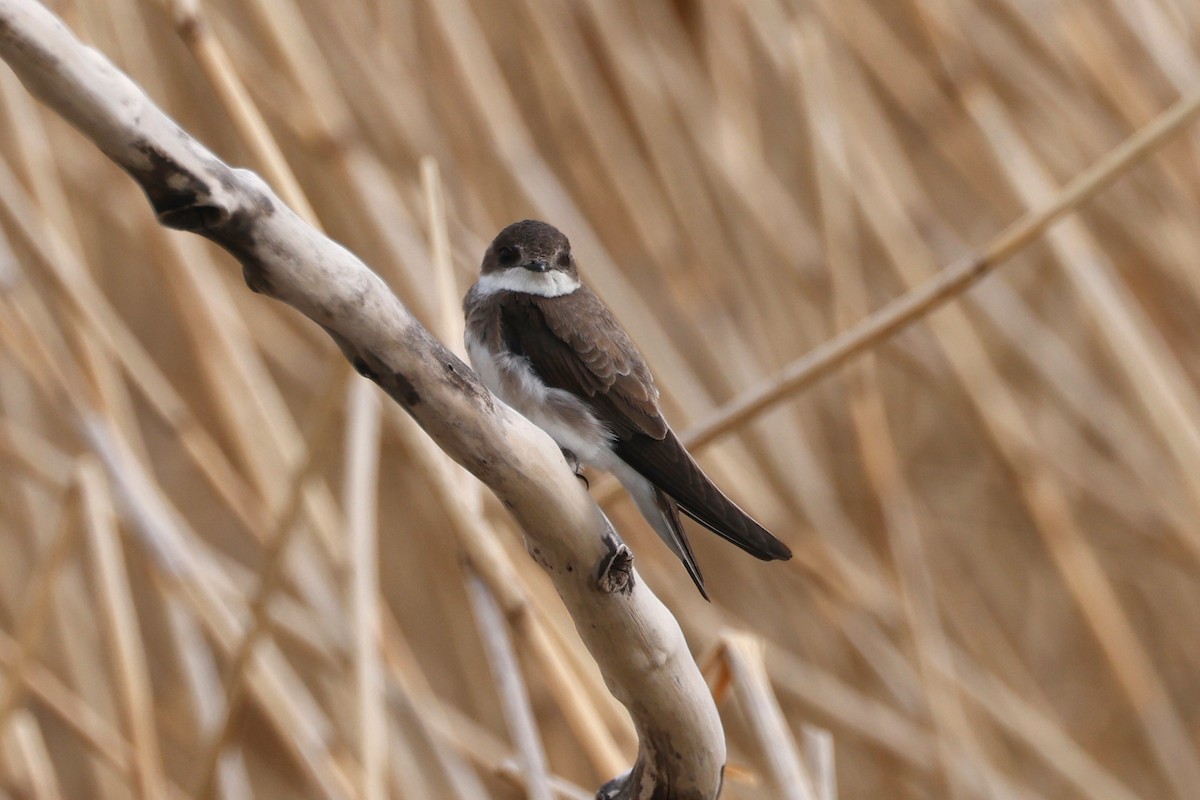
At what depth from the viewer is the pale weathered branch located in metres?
0.46

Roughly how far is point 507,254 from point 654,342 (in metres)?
0.58

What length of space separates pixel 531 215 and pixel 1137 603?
72.1 inches

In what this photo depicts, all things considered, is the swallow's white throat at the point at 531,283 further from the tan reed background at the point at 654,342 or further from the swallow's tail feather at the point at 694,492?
the swallow's tail feather at the point at 694,492

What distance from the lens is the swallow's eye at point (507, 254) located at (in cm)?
128

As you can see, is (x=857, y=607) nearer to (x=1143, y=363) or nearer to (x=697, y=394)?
(x=697, y=394)

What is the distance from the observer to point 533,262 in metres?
1.26

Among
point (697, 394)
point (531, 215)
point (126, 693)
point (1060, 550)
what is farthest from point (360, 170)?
point (1060, 550)

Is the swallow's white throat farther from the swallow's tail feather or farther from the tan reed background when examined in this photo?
the swallow's tail feather

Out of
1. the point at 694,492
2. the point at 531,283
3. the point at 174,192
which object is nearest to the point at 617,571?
the point at 694,492

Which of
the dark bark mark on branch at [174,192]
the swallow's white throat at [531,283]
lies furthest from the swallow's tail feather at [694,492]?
the dark bark mark on branch at [174,192]

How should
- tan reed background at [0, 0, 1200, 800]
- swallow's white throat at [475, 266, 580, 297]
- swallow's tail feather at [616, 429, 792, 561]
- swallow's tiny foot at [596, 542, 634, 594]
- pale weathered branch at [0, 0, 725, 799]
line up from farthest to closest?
tan reed background at [0, 0, 1200, 800], swallow's white throat at [475, 266, 580, 297], swallow's tail feather at [616, 429, 792, 561], swallow's tiny foot at [596, 542, 634, 594], pale weathered branch at [0, 0, 725, 799]

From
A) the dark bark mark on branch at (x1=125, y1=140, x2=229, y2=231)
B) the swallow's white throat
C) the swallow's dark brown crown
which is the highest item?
the dark bark mark on branch at (x1=125, y1=140, x2=229, y2=231)

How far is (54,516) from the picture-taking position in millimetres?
1980

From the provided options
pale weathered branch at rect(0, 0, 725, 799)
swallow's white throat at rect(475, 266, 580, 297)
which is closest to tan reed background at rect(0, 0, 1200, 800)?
swallow's white throat at rect(475, 266, 580, 297)
